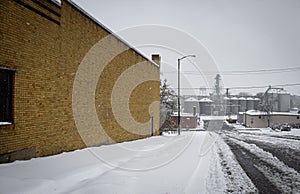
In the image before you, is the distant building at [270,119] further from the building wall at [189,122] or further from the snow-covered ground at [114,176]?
the snow-covered ground at [114,176]

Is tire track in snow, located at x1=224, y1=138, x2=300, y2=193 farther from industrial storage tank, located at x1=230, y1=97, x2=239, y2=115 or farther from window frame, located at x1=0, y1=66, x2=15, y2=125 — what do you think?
industrial storage tank, located at x1=230, y1=97, x2=239, y2=115

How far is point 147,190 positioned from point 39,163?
3.52 metres

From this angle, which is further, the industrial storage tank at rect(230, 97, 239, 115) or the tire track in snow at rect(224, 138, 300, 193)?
the industrial storage tank at rect(230, 97, 239, 115)

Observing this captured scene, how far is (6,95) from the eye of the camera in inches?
301

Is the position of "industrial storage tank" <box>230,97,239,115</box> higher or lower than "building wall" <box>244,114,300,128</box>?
higher

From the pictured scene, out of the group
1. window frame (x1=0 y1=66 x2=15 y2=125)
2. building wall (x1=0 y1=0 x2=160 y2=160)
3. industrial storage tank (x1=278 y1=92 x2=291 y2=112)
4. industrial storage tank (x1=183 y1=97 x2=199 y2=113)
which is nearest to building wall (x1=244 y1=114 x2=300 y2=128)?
industrial storage tank (x1=278 y1=92 x2=291 y2=112)

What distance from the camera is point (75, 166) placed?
8.28m

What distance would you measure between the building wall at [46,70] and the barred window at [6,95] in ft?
0.46

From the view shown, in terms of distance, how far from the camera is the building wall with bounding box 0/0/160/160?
7.64 metres

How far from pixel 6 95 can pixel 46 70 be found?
1.82 meters

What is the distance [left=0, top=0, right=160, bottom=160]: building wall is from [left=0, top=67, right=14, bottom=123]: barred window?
0.14 meters

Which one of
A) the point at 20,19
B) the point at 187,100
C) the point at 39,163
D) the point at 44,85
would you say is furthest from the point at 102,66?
the point at 187,100

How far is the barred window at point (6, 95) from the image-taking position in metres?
7.52

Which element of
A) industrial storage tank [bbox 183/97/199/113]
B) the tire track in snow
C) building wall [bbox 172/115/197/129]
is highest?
industrial storage tank [bbox 183/97/199/113]
